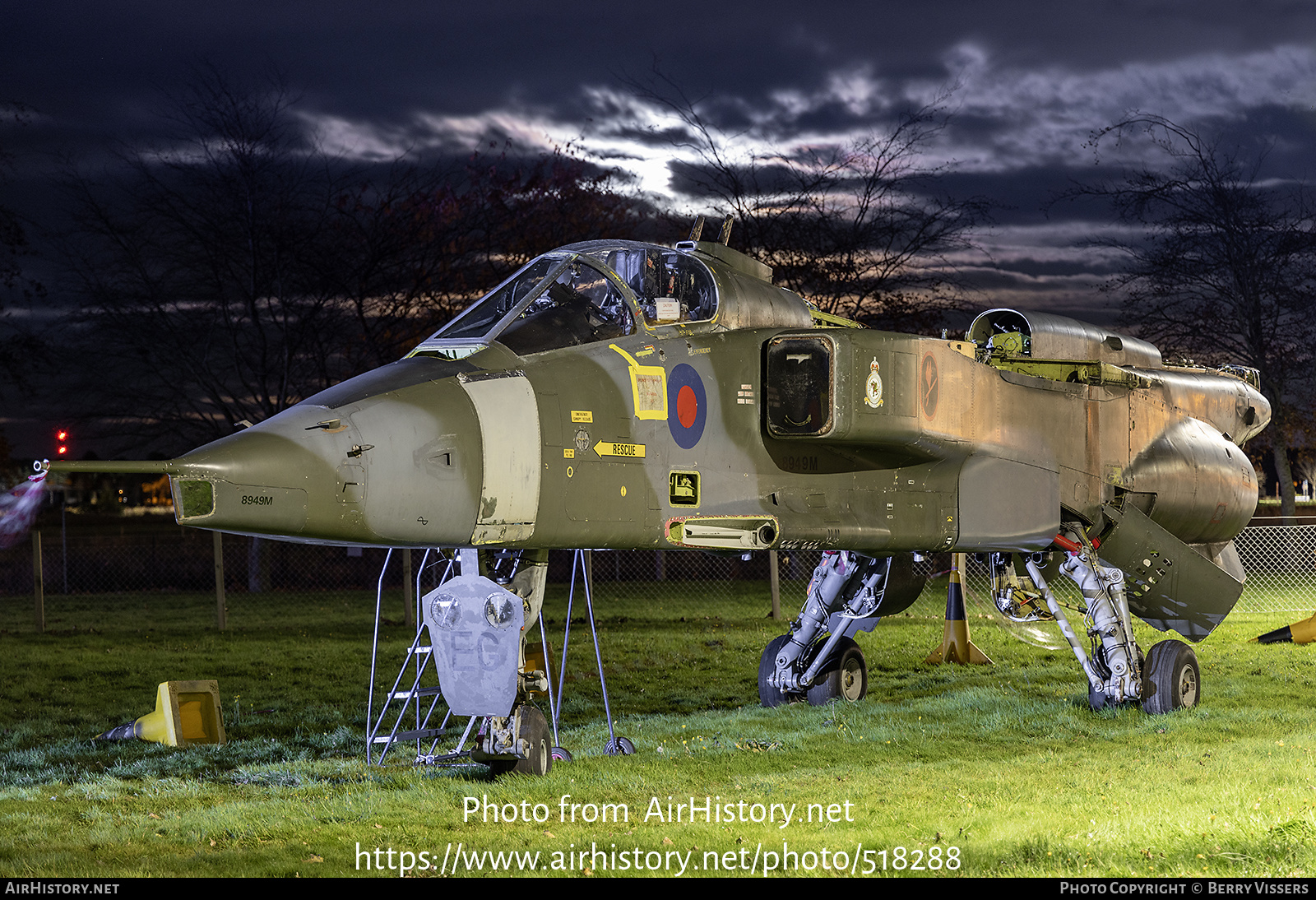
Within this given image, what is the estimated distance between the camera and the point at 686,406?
8.03m

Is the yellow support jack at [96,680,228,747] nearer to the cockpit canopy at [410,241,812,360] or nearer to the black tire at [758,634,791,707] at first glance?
the cockpit canopy at [410,241,812,360]

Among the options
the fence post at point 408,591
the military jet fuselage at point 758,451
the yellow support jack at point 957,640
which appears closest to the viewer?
the military jet fuselage at point 758,451

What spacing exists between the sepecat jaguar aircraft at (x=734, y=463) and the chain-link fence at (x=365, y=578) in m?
9.11

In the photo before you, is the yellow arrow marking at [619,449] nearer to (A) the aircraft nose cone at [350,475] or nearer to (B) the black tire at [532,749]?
(A) the aircraft nose cone at [350,475]

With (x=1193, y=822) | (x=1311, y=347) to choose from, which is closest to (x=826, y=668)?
(x=1193, y=822)

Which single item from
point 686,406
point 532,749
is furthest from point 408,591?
point 686,406

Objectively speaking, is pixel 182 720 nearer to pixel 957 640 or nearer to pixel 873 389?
pixel 873 389

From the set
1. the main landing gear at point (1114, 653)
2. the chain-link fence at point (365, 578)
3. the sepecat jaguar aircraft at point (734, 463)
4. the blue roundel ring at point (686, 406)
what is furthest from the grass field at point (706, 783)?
the chain-link fence at point (365, 578)

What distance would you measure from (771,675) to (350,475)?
6115 millimetres

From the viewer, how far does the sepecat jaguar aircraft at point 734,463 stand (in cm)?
668

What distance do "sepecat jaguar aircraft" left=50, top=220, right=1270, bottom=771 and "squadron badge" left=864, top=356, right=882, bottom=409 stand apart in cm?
2

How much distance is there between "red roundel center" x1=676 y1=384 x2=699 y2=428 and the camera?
26.2 feet

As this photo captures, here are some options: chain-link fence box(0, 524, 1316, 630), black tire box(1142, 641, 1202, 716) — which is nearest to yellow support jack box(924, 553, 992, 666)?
black tire box(1142, 641, 1202, 716)

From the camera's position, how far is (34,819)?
23.1 feet
